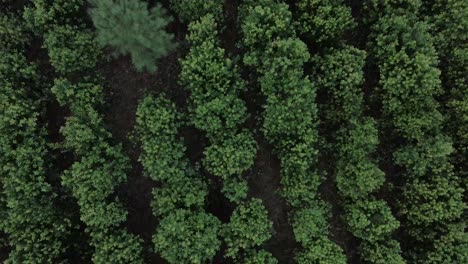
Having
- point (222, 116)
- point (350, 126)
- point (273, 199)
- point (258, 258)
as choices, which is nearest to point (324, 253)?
point (258, 258)

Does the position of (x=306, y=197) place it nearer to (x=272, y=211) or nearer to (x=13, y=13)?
(x=272, y=211)

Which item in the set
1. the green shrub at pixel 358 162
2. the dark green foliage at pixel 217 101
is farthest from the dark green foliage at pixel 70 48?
the green shrub at pixel 358 162

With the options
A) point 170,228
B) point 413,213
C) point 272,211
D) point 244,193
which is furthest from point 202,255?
point 413,213

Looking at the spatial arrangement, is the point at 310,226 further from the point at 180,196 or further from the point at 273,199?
the point at 180,196

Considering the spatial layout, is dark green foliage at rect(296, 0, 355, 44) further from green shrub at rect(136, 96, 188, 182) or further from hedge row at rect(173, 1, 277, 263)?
green shrub at rect(136, 96, 188, 182)

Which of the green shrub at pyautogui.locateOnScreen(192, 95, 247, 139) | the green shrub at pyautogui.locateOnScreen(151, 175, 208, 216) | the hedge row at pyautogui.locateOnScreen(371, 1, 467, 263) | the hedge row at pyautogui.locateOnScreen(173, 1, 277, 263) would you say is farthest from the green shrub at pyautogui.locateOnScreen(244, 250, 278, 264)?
the hedge row at pyautogui.locateOnScreen(371, 1, 467, 263)

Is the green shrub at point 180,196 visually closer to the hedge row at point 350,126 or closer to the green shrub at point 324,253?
the green shrub at point 324,253
